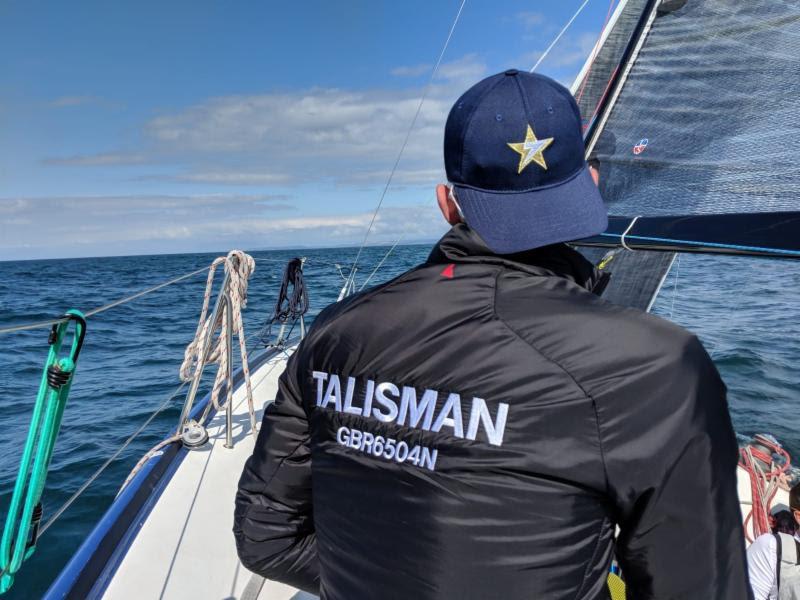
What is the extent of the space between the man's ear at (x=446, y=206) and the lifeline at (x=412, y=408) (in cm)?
31

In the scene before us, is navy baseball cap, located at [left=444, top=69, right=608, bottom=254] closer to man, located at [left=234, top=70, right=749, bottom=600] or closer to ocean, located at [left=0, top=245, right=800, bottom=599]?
man, located at [left=234, top=70, right=749, bottom=600]

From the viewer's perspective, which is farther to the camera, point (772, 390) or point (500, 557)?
point (772, 390)

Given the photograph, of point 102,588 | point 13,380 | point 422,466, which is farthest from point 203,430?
point 13,380

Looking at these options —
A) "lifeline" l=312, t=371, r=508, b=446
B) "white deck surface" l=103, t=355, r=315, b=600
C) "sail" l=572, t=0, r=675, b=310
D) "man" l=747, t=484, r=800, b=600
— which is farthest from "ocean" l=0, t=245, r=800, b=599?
"lifeline" l=312, t=371, r=508, b=446

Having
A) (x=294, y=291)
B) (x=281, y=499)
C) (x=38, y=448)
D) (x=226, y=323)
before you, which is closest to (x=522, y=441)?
(x=281, y=499)

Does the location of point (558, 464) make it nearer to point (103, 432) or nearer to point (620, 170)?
point (620, 170)

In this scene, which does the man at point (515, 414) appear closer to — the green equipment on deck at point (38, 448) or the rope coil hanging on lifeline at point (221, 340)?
the green equipment on deck at point (38, 448)

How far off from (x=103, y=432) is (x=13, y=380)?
2866mm

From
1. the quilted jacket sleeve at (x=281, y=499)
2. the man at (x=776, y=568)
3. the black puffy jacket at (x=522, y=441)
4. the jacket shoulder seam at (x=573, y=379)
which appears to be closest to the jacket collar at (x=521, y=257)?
the black puffy jacket at (x=522, y=441)

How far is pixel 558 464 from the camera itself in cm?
67

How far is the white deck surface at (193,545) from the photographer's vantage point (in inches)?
72.3

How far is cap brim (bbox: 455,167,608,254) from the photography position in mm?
783

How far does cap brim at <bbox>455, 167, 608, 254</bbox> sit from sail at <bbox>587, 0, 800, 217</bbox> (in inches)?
56.1

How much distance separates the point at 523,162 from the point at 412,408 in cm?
40
